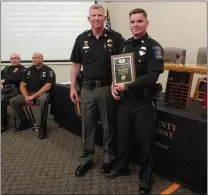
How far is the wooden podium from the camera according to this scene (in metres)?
2.10

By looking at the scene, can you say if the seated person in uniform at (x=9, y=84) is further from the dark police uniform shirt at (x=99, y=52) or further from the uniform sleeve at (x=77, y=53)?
the dark police uniform shirt at (x=99, y=52)

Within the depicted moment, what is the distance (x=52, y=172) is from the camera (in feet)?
7.60

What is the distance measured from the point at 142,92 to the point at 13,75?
2.59 metres

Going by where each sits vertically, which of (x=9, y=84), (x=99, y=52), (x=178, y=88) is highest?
(x=99, y=52)

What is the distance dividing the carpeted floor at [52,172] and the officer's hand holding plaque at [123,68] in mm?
872

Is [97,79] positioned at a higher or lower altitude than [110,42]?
lower

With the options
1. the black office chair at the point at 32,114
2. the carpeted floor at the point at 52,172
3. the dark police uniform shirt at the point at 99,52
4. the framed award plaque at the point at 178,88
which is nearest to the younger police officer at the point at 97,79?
the dark police uniform shirt at the point at 99,52

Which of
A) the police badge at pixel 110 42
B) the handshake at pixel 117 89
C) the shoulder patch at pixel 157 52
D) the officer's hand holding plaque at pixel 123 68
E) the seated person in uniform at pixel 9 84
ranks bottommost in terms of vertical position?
the seated person in uniform at pixel 9 84

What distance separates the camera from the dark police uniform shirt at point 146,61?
5.87 ft

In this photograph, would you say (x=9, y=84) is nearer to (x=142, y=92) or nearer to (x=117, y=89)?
(x=117, y=89)

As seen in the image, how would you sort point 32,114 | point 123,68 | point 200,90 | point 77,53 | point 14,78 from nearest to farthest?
point 123,68
point 77,53
point 200,90
point 32,114
point 14,78

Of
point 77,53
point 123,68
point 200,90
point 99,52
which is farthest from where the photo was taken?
point 200,90

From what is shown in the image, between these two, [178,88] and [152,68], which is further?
[178,88]

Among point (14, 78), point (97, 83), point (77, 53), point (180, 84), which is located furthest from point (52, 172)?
point (14, 78)
